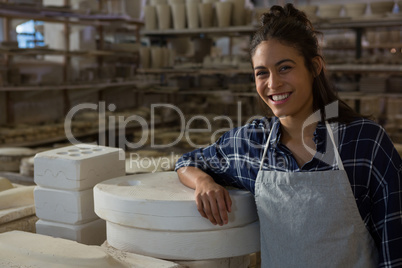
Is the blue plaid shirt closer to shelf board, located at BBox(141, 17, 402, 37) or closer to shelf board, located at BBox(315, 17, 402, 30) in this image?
Answer: shelf board, located at BBox(141, 17, 402, 37)

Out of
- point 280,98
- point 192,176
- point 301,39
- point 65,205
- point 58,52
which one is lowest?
point 65,205

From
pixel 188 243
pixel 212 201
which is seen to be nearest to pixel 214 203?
pixel 212 201

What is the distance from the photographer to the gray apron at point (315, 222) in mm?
1259

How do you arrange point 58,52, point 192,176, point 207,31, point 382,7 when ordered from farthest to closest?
point 58,52
point 207,31
point 382,7
point 192,176

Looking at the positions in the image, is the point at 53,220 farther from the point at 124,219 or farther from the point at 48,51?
the point at 48,51

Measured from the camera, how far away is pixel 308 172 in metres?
1.30

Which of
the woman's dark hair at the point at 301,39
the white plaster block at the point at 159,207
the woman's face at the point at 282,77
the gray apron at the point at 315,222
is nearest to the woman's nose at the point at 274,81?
the woman's face at the point at 282,77

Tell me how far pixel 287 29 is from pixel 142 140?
364 cm

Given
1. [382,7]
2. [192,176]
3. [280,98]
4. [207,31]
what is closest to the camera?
[280,98]

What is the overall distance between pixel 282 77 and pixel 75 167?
71cm

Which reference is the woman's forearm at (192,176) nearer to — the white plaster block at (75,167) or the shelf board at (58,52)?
the white plaster block at (75,167)

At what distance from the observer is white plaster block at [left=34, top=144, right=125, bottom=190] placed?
5.03 feet

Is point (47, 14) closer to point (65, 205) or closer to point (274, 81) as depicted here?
point (65, 205)

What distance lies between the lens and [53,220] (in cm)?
161
